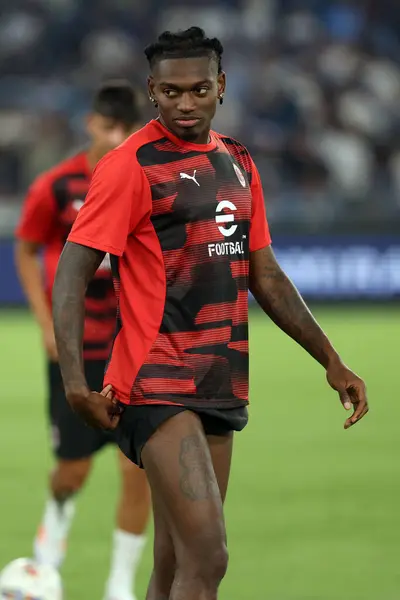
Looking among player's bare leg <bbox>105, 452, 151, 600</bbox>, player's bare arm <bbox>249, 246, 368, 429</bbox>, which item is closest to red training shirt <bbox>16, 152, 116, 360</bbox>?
player's bare leg <bbox>105, 452, 151, 600</bbox>

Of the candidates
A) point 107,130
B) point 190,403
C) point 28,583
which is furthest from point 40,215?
point 190,403

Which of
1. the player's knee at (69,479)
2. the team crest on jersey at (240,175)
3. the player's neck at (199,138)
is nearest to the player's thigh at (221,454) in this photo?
the team crest on jersey at (240,175)

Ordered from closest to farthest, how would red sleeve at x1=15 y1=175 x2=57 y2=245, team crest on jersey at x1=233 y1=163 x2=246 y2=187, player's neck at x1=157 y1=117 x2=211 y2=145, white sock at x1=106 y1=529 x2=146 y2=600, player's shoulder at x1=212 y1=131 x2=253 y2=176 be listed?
1. player's neck at x1=157 y1=117 x2=211 y2=145
2. team crest on jersey at x1=233 y1=163 x2=246 y2=187
3. player's shoulder at x1=212 y1=131 x2=253 y2=176
4. white sock at x1=106 y1=529 x2=146 y2=600
5. red sleeve at x1=15 y1=175 x2=57 y2=245

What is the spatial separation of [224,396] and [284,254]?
1317 cm

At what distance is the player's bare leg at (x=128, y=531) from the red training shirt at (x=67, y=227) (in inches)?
23.4

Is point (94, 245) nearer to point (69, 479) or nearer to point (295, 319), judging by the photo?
point (295, 319)

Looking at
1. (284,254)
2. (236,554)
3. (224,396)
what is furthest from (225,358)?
(284,254)

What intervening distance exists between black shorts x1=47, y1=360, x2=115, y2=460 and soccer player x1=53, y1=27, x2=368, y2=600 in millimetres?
1803

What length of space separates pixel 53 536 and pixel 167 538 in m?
1.86

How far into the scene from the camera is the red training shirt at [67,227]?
5.97 m

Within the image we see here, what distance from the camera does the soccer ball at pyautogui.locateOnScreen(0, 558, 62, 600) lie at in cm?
484

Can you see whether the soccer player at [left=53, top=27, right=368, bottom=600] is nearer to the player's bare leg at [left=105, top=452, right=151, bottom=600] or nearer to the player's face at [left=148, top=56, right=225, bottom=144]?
the player's face at [left=148, top=56, right=225, bottom=144]

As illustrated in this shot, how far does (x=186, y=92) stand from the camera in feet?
12.8

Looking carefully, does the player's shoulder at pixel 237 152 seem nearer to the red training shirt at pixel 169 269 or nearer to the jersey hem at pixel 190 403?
the red training shirt at pixel 169 269
